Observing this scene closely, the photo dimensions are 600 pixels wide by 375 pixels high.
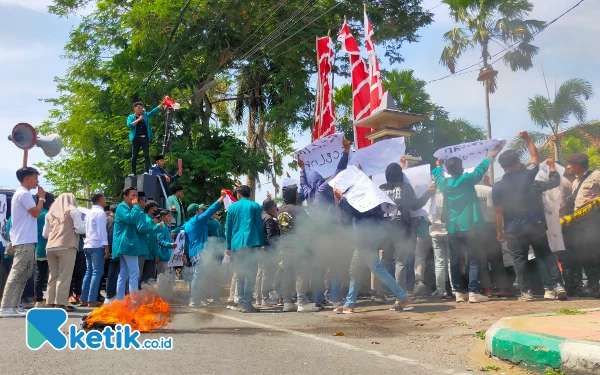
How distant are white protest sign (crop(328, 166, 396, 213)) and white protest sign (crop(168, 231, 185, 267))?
3557 mm

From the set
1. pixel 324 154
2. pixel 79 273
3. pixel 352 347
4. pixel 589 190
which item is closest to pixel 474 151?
pixel 589 190

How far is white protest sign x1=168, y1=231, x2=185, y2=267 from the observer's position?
10.2 meters

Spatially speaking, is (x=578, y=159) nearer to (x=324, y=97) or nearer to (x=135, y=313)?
(x=135, y=313)

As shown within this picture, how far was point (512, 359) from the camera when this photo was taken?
479 cm

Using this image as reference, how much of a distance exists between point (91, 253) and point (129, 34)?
14.0 m

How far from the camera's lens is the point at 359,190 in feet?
24.6

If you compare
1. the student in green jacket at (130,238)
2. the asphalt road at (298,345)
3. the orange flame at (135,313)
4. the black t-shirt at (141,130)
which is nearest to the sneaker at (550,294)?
the asphalt road at (298,345)

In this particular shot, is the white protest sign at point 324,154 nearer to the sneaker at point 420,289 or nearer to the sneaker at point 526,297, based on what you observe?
the sneaker at point 420,289

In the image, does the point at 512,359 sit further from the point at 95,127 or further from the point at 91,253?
the point at 95,127

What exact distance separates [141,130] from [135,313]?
8450 mm

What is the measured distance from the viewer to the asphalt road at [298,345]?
4605 mm

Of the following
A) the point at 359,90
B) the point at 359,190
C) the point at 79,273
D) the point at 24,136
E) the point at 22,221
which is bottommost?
the point at 79,273

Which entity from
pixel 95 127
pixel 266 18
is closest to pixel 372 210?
pixel 266 18

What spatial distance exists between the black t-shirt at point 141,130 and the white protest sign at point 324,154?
243 inches
